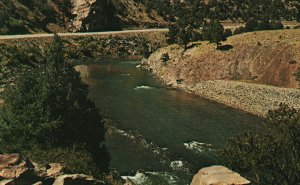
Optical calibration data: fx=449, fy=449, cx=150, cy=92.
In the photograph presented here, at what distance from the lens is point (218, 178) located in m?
31.6

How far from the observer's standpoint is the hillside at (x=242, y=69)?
9431 centimetres

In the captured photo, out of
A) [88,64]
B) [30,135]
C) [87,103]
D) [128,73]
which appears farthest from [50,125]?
[88,64]

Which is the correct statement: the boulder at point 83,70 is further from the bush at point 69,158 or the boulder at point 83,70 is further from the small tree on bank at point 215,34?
the bush at point 69,158

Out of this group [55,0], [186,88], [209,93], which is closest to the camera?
[209,93]

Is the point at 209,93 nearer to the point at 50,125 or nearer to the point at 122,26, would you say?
the point at 50,125

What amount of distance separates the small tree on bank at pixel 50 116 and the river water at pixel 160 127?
24.0 feet

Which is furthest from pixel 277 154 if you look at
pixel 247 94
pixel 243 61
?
pixel 243 61

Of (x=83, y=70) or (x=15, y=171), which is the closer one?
(x=15, y=171)

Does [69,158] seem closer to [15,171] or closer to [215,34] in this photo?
[15,171]

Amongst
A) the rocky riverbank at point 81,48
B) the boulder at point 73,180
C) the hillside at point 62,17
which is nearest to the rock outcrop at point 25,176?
the boulder at point 73,180

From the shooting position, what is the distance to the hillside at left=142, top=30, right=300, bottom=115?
3713 inches

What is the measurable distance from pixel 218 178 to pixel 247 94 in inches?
2638

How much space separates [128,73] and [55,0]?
232 ft

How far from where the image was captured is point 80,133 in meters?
52.5
